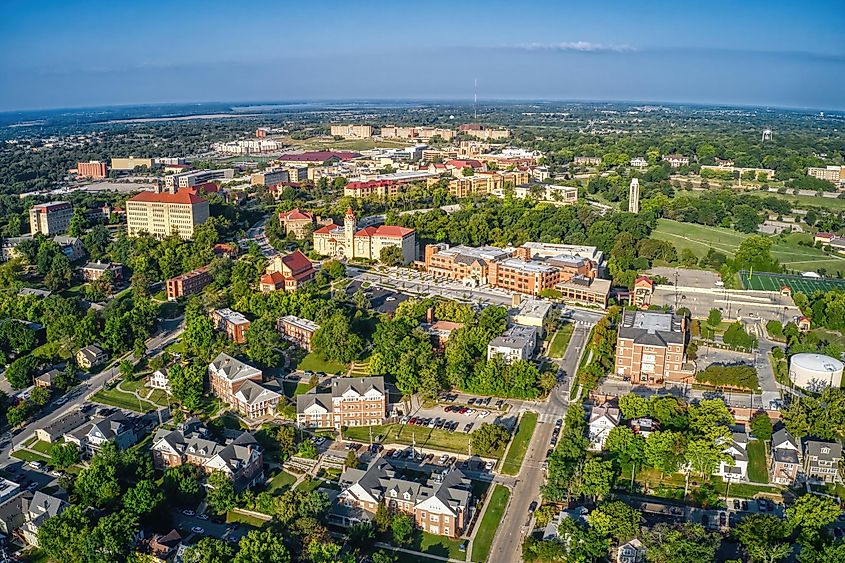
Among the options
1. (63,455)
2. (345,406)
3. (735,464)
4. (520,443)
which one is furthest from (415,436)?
(63,455)

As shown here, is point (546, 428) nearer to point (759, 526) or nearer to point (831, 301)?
point (759, 526)

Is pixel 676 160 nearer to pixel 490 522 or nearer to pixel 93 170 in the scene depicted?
pixel 93 170

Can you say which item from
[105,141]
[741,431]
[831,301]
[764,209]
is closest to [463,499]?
[741,431]

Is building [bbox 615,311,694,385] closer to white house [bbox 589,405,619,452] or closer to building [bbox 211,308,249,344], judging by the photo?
white house [bbox 589,405,619,452]

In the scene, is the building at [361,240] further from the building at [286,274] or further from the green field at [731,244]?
the green field at [731,244]

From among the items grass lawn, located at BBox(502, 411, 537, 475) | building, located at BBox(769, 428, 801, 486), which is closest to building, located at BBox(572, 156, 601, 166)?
grass lawn, located at BBox(502, 411, 537, 475)

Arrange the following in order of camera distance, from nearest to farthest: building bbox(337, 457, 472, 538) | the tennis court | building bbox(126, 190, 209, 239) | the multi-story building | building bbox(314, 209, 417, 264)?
building bbox(337, 457, 472, 538)
the tennis court
building bbox(314, 209, 417, 264)
building bbox(126, 190, 209, 239)
the multi-story building

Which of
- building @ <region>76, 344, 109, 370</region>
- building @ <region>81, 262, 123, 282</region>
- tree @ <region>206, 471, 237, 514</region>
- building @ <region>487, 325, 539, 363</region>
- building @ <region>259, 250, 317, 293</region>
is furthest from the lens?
building @ <region>81, 262, 123, 282</region>
